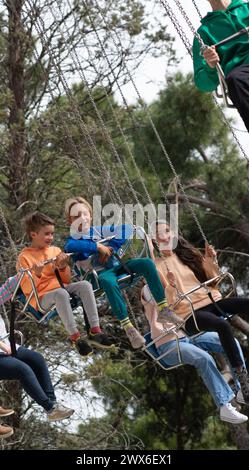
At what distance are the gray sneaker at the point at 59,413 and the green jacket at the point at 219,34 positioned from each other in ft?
8.29

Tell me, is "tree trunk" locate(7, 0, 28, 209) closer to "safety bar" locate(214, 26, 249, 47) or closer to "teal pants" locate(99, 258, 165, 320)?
"teal pants" locate(99, 258, 165, 320)

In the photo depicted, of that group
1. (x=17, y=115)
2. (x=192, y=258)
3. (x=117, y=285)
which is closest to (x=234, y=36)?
(x=117, y=285)

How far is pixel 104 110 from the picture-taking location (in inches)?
707

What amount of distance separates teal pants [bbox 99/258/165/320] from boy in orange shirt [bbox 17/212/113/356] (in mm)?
124

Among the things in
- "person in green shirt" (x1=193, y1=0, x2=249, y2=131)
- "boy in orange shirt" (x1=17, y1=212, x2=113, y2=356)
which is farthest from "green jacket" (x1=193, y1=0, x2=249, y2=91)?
"boy in orange shirt" (x1=17, y1=212, x2=113, y2=356)

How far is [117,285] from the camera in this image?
28.1 feet

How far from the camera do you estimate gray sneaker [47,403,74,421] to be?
28.1 ft

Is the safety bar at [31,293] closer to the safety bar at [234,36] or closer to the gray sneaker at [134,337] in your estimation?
the gray sneaker at [134,337]

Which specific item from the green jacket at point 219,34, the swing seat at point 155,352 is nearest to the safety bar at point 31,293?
the swing seat at point 155,352

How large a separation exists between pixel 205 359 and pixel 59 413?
3.82 feet

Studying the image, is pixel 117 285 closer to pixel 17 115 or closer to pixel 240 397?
pixel 240 397

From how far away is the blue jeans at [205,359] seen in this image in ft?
28.7

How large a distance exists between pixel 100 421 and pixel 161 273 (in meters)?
8.04
